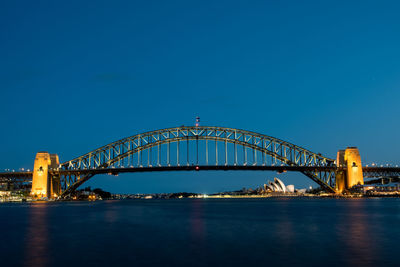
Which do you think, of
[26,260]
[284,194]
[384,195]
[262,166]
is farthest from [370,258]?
[284,194]

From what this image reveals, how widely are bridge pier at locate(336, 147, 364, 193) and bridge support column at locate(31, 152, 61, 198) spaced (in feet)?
217

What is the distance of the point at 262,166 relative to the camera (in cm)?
10269

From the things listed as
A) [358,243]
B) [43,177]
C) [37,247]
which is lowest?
[358,243]

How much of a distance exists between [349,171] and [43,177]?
226 ft

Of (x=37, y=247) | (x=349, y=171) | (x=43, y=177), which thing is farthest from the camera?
(x=349, y=171)

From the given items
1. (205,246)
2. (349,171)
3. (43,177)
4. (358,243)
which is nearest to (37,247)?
(205,246)

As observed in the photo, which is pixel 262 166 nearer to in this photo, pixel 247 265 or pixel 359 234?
pixel 359 234

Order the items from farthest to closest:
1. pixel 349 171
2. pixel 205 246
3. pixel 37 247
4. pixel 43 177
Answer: pixel 349 171 < pixel 43 177 < pixel 37 247 < pixel 205 246

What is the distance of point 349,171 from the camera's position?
10950 cm

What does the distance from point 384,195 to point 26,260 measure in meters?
117

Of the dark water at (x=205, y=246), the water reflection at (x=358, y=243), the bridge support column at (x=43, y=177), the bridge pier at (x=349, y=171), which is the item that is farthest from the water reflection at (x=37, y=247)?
the bridge pier at (x=349, y=171)

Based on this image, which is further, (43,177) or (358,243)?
(43,177)

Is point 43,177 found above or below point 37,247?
above

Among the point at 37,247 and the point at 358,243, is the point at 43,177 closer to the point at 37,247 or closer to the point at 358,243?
the point at 37,247
